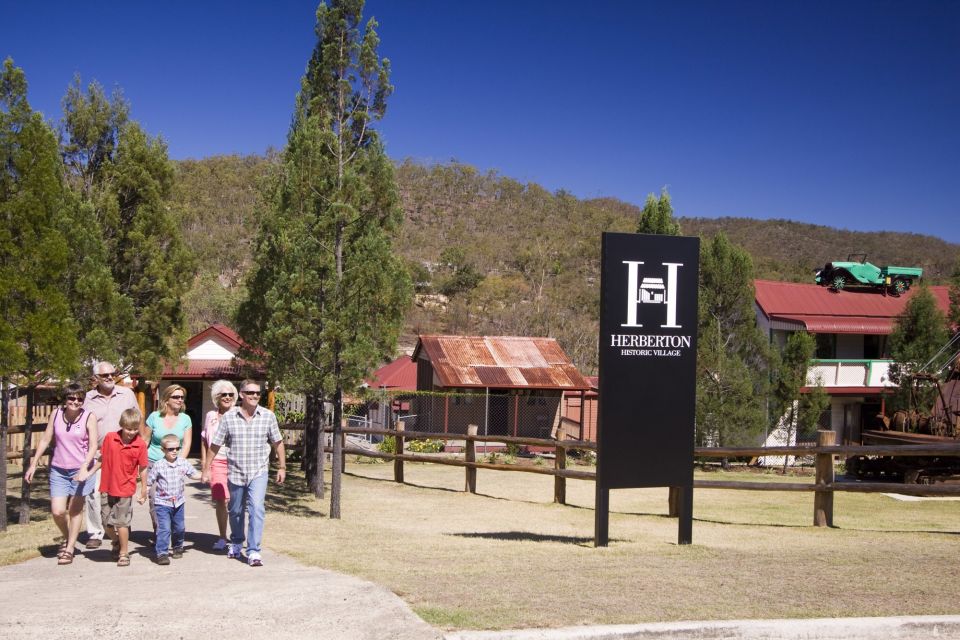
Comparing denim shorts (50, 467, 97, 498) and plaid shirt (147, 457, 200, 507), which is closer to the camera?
plaid shirt (147, 457, 200, 507)

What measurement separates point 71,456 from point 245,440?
168cm

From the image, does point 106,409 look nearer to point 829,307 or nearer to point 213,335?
point 213,335

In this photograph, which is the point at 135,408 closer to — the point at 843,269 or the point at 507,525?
the point at 507,525

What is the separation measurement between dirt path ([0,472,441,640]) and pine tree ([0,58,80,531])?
9.82ft

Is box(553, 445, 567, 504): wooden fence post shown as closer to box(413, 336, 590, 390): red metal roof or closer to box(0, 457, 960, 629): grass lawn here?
box(0, 457, 960, 629): grass lawn

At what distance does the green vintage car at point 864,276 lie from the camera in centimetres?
2959

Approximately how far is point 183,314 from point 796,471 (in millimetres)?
16481

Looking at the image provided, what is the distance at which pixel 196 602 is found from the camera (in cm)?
609

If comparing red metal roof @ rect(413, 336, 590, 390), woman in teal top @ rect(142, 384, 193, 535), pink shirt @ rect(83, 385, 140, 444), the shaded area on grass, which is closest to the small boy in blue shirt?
woman in teal top @ rect(142, 384, 193, 535)

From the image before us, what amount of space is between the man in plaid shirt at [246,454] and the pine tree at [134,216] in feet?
21.7

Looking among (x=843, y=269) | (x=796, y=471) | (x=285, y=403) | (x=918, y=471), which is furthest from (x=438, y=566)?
(x=843, y=269)

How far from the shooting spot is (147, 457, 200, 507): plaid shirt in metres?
7.66

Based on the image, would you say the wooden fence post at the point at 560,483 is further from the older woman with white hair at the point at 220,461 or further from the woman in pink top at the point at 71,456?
the woman in pink top at the point at 71,456

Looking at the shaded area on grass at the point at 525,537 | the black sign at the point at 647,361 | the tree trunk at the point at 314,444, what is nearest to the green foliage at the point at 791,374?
the tree trunk at the point at 314,444
